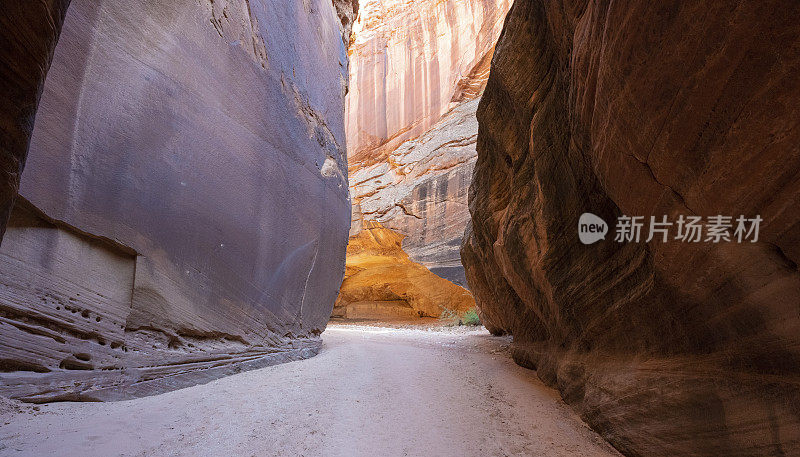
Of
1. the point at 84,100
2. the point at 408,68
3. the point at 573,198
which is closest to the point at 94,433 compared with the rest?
the point at 84,100

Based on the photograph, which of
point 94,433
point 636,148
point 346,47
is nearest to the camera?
point 636,148

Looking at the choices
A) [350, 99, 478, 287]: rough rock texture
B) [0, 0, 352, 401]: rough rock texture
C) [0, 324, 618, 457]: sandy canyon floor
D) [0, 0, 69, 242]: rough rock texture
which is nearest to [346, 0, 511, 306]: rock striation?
[350, 99, 478, 287]: rough rock texture

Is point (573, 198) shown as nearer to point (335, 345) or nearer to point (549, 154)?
point (549, 154)

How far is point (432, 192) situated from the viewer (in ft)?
54.3

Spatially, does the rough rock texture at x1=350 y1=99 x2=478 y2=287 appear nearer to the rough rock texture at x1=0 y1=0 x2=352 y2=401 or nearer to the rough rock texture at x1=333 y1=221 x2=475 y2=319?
the rough rock texture at x1=333 y1=221 x2=475 y2=319

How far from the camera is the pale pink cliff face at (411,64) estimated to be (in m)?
18.8

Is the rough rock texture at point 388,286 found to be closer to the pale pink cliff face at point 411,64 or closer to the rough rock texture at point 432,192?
the rough rock texture at point 432,192

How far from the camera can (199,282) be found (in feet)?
13.3

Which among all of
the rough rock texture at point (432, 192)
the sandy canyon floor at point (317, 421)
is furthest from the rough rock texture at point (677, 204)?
the rough rock texture at point (432, 192)

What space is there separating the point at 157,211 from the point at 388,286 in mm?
17713

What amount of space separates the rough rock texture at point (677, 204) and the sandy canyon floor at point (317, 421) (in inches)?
20.3

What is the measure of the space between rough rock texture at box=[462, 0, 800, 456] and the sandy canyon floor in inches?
20.3

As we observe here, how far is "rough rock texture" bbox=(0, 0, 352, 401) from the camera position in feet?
9.20

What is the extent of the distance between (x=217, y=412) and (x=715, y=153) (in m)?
3.84
